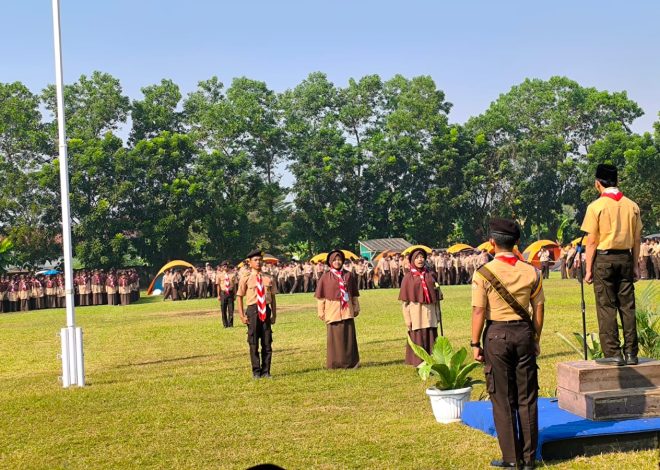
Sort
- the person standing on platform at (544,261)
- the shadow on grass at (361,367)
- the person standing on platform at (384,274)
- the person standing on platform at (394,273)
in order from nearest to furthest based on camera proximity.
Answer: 1. the shadow on grass at (361,367)
2. the person standing on platform at (544,261)
3. the person standing on platform at (394,273)
4. the person standing on platform at (384,274)

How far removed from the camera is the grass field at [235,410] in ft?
29.2

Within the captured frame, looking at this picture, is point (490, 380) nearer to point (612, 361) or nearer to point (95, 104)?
point (612, 361)

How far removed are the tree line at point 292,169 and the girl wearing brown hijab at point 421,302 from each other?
4474 cm

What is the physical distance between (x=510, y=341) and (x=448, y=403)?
2.53 metres

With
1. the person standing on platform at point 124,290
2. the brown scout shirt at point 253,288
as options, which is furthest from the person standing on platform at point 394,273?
the brown scout shirt at point 253,288

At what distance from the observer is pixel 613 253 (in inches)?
347

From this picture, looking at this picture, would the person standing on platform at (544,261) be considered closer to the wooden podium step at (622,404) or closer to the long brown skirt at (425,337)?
the long brown skirt at (425,337)

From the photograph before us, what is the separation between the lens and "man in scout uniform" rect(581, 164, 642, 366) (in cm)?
877

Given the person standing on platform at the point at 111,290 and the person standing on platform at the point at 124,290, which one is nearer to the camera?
the person standing on platform at the point at 124,290

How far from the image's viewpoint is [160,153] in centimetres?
6003

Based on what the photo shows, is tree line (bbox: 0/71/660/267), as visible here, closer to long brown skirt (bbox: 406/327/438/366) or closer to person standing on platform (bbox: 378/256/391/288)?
person standing on platform (bbox: 378/256/391/288)

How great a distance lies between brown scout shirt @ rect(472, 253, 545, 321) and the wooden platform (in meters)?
1.47

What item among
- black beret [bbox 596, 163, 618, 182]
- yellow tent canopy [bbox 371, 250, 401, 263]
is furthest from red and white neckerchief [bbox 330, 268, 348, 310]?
yellow tent canopy [bbox 371, 250, 401, 263]

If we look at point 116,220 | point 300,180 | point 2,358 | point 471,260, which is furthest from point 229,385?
point 300,180
